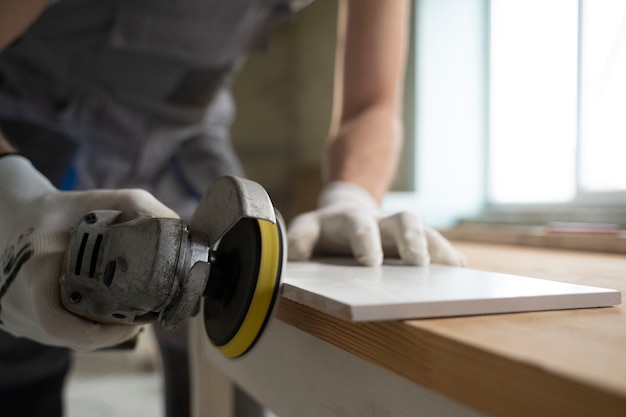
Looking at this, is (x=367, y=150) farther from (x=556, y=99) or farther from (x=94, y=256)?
(x=556, y=99)

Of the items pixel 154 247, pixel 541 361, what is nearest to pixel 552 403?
pixel 541 361

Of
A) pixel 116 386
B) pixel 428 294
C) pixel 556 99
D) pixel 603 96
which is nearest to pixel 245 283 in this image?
pixel 428 294

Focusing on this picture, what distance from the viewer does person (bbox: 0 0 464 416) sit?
112cm

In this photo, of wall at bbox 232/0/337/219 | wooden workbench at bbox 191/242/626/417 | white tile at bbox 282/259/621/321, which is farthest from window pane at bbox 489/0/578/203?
white tile at bbox 282/259/621/321

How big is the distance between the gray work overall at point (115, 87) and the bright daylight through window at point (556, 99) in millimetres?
1080

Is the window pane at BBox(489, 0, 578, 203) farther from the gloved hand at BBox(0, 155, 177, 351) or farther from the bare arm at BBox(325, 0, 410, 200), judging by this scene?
the gloved hand at BBox(0, 155, 177, 351)

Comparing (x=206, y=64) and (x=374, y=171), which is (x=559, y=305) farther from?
(x=206, y=64)

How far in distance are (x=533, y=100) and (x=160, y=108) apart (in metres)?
1.48

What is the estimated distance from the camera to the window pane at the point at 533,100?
1.94 m

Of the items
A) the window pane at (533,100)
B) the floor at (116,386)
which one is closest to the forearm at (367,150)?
the window pane at (533,100)

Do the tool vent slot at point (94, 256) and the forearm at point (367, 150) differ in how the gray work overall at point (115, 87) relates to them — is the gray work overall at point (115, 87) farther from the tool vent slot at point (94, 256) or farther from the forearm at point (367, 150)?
the tool vent slot at point (94, 256)

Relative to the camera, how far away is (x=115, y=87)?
125 cm

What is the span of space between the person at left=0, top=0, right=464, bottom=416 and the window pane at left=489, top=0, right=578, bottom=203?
38.8 inches

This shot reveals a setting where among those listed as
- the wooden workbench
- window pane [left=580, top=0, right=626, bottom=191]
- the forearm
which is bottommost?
the wooden workbench
